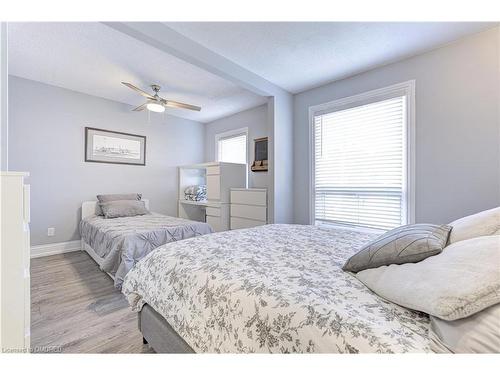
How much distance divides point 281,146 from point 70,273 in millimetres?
3064

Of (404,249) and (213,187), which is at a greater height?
(213,187)

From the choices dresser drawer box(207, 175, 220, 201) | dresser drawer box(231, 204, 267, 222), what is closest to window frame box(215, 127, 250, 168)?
dresser drawer box(207, 175, 220, 201)

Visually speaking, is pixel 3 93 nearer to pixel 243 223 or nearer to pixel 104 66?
pixel 104 66

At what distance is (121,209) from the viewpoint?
3379mm

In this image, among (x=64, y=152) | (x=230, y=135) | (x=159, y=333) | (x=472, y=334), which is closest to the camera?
(x=472, y=334)

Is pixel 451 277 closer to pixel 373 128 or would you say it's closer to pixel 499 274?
pixel 499 274

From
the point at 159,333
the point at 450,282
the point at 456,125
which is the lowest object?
the point at 159,333

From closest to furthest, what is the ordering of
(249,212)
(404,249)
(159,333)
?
(404,249)
(159,333)
(249,212)

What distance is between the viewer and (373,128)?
262 centimetres

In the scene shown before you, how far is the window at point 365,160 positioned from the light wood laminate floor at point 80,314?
2479 millimetres

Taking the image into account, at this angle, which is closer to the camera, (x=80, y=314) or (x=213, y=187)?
(x=80, y=314)

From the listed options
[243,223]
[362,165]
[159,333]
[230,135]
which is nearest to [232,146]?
[230,135]

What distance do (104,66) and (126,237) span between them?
2.08 meters
